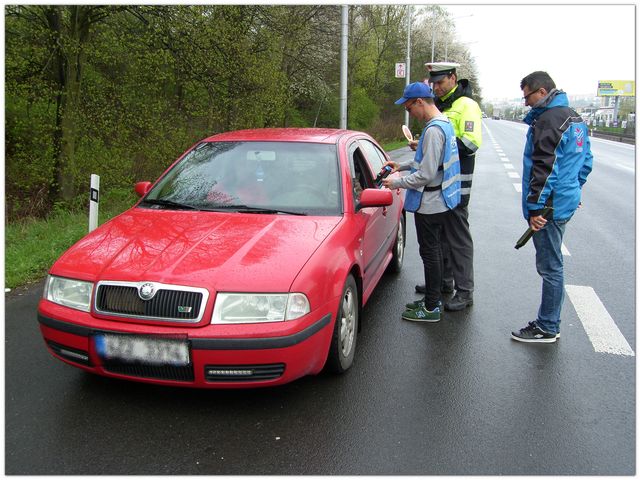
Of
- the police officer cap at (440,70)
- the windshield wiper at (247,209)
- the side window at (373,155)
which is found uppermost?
the police officer cap at (440,70)

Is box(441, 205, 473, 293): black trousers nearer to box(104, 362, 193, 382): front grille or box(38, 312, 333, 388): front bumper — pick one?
box(38, 312, 333, 388): front bumper

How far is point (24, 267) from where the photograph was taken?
225 inches

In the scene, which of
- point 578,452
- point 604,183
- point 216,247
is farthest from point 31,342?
point 604,183

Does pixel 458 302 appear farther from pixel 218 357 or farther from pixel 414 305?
pixel 218 357

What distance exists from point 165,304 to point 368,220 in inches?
75.6

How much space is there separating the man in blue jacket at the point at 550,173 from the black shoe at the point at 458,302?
2.31ft

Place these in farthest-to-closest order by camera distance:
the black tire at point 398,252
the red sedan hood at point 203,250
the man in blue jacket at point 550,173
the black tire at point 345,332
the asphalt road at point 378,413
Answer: the black tire at point 398,252 < the man in blue jacket at point 550,173 < the black tire at point 345,332 < the red sedan hood at point 203,250 < the asphalt road at point 378,413

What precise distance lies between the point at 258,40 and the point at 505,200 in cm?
682

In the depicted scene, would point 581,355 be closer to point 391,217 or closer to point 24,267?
point 391,217

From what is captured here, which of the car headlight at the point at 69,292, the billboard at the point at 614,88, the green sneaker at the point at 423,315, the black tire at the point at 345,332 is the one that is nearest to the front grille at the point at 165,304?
the car headlight at the point at 69,292

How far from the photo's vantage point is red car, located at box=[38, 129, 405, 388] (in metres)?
2.86

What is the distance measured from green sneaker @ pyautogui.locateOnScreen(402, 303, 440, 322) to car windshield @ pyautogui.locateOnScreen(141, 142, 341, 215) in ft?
4.24

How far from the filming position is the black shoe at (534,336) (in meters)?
4.18

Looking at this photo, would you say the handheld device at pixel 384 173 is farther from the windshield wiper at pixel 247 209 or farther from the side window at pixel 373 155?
the windshield wiper at pixel 247 209
